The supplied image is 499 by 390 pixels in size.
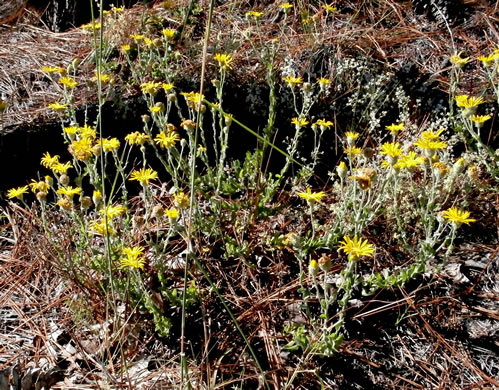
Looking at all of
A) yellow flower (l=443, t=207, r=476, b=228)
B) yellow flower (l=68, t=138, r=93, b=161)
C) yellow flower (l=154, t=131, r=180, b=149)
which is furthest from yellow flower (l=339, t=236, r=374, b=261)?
yellow flower (l=68, t=138, r=93, b=161)

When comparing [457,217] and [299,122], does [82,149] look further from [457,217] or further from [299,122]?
[457,217]

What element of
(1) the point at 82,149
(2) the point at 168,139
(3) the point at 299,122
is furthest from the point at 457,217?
(1) the point at 82,149

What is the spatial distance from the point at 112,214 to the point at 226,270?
21.0 inches

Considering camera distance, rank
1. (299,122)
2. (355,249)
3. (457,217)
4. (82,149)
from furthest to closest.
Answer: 1. (299,122)
2. (82,149)
3. (457,217)
4. (355,249)

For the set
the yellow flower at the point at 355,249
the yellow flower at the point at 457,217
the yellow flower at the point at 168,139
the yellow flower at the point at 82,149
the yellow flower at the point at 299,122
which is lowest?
the yellow flower at the point at 355,249

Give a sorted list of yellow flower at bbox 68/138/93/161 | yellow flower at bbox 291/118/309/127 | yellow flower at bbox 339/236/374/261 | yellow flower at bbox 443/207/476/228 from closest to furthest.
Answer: yellow flower at bbox 339/236/374/261
yellow flower at bbox 443/207/476/228
yellow flower at bbox 68/138/93/161
yellow flower at bbox 291/118/309/127

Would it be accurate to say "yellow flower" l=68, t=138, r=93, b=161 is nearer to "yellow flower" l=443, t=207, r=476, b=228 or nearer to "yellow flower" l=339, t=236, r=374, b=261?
"yellow flower" l=339, t=236, r=374, b=261

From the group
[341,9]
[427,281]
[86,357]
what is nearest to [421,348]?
[427,281]

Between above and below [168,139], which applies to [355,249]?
below

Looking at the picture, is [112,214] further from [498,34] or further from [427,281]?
[498,34]

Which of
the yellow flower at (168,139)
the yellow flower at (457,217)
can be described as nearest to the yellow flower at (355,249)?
the yellow flower at (457,217)

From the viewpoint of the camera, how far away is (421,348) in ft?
6.21

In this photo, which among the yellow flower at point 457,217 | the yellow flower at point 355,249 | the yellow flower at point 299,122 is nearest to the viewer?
the yellow flower at point 355,249

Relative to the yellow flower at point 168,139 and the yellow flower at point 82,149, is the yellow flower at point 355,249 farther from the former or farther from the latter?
the yellow flower at point 82,149
